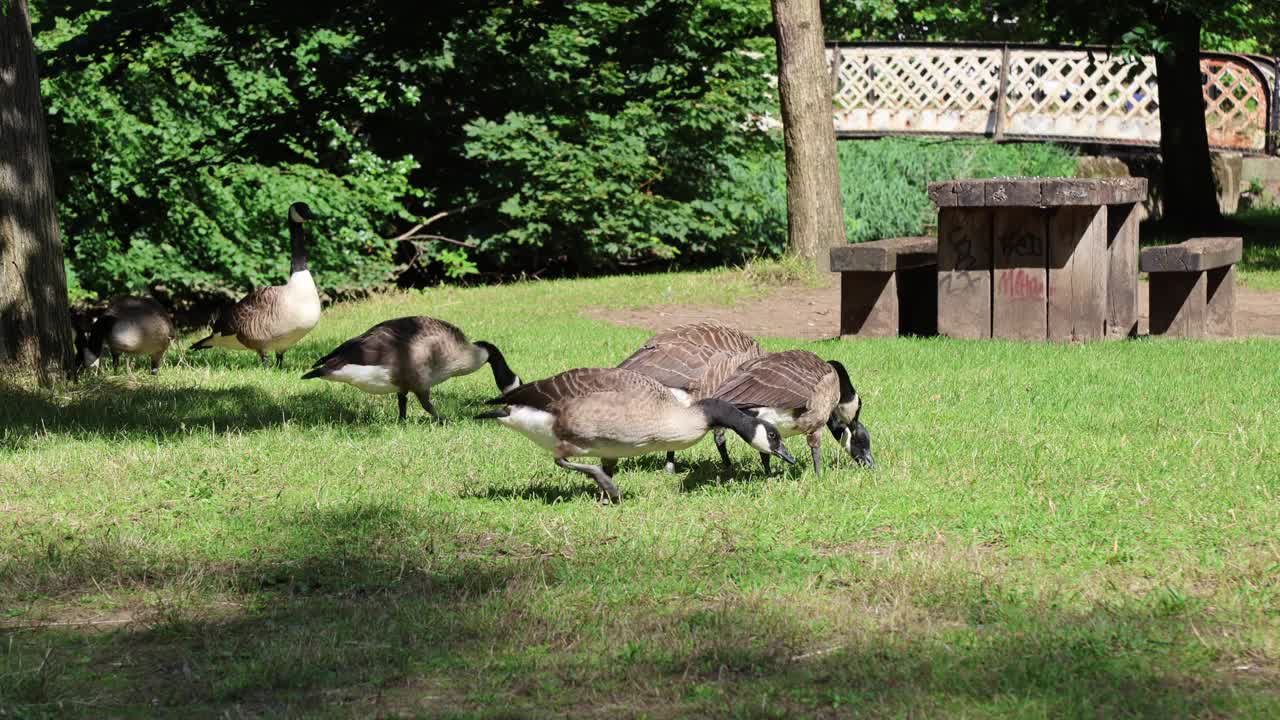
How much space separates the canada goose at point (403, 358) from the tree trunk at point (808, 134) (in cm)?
983

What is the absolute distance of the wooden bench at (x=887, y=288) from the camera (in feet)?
44.1

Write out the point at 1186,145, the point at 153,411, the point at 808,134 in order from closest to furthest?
the point at 153,411
the point at 808,134
the point at 1186,145

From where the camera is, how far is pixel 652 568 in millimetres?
5855

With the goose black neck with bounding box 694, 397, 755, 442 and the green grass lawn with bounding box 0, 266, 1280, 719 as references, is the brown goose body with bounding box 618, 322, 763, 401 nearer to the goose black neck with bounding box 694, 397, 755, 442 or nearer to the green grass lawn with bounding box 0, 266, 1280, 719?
the green grass lawn with bounding box 0, 266, 1280, 719

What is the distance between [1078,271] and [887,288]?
1.85 metres

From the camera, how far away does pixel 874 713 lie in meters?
4.30

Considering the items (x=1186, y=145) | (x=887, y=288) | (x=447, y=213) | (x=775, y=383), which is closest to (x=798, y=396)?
(x=775, y=383)

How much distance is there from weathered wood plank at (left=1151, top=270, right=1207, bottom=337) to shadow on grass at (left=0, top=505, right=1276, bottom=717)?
8.56m

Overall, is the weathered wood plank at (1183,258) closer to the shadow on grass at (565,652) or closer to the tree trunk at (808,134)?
the tree trunk at (808,134)

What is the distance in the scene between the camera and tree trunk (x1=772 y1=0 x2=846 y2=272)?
18.2 m

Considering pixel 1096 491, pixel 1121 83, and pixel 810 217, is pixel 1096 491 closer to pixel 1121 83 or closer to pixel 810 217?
pixel 810 217

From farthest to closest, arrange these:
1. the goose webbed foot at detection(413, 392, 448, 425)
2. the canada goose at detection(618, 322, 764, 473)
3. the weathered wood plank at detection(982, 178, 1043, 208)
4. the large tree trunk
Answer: the weathered wood plank at detection(982, 178, 1043, 208)
the large tree trunk
the goose webbed foot at detection(413, 392, 448, 425)
the canada goose at detection(618, 322, 764, 473)

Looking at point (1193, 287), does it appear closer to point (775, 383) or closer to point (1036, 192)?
point (1036, 192)

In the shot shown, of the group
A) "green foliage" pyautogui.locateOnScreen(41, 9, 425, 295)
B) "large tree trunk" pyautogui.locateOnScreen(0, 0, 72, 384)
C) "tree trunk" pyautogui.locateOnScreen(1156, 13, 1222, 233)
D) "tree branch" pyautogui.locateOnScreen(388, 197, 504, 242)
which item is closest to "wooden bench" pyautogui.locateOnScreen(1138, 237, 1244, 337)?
"large tree trunk" pyautogui.locateOnScreen(0, 0, 72, 384)
